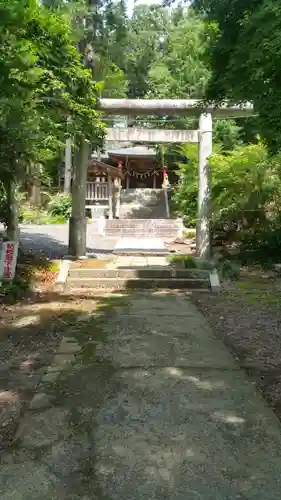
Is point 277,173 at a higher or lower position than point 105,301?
higher

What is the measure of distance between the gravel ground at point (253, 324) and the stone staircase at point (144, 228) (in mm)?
9860

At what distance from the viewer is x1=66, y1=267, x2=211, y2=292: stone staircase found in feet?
29.2

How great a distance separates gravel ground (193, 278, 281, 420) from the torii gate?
2306mm

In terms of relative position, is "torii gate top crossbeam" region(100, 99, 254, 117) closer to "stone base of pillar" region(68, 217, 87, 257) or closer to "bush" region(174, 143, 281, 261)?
"bush" region(174, 143, 281, 261)

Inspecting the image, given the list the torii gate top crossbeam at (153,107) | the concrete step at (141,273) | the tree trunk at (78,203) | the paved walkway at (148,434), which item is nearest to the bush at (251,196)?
the torii gate top crossbeam at (153,107)

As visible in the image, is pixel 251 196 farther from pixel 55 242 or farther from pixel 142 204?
pixel 142 204

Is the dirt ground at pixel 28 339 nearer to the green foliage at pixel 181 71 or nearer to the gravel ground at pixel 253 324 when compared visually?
the gravel ground at pixel 253 324

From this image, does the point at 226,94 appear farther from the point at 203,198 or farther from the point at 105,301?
the point at 203,198

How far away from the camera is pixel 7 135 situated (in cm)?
681

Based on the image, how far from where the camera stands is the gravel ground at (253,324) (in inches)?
165

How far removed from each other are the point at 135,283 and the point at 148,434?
607 centimetres

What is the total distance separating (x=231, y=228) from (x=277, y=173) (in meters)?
2.49

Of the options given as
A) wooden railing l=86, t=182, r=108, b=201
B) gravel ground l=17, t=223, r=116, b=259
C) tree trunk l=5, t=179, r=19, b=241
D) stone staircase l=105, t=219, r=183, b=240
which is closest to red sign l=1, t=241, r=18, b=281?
tree trunk l=5, t=179, r=19, b=241

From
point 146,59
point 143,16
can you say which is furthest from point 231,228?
point 143,16
